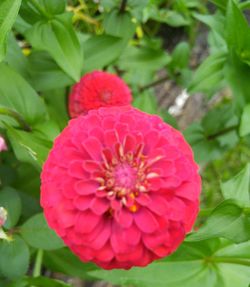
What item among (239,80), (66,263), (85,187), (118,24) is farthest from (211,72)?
(85,187)

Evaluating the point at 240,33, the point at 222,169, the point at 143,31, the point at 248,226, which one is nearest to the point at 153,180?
the point at 248,226

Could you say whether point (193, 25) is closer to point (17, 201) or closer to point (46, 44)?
point (46, 44)

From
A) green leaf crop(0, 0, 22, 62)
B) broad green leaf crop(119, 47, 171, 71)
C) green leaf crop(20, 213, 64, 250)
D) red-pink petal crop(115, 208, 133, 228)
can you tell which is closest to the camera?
red-pink petal crop(115, 208, 133, 228)

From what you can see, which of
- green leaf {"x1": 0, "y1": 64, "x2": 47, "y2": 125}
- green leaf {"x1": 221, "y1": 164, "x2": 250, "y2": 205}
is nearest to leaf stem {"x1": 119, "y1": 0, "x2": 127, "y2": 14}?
green leaf {"x1": 0, "y1": 64, "x2": 47, "y2": 125}

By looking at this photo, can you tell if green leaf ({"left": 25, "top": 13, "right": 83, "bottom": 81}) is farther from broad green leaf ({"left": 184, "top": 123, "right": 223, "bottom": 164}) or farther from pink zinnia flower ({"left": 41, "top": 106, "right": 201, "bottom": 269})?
broad green leaf ({"left": 184, "top": 123, "right": 223, "bottom": 164})

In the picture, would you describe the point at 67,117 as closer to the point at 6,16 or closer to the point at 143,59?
the point at 143,59

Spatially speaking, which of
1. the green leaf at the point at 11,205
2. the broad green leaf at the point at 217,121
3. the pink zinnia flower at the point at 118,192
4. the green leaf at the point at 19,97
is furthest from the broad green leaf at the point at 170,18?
the pink zinnia flower at the point at 118,192

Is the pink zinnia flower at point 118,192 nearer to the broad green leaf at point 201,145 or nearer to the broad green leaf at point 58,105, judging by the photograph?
the broad green leaf at point 58,105
